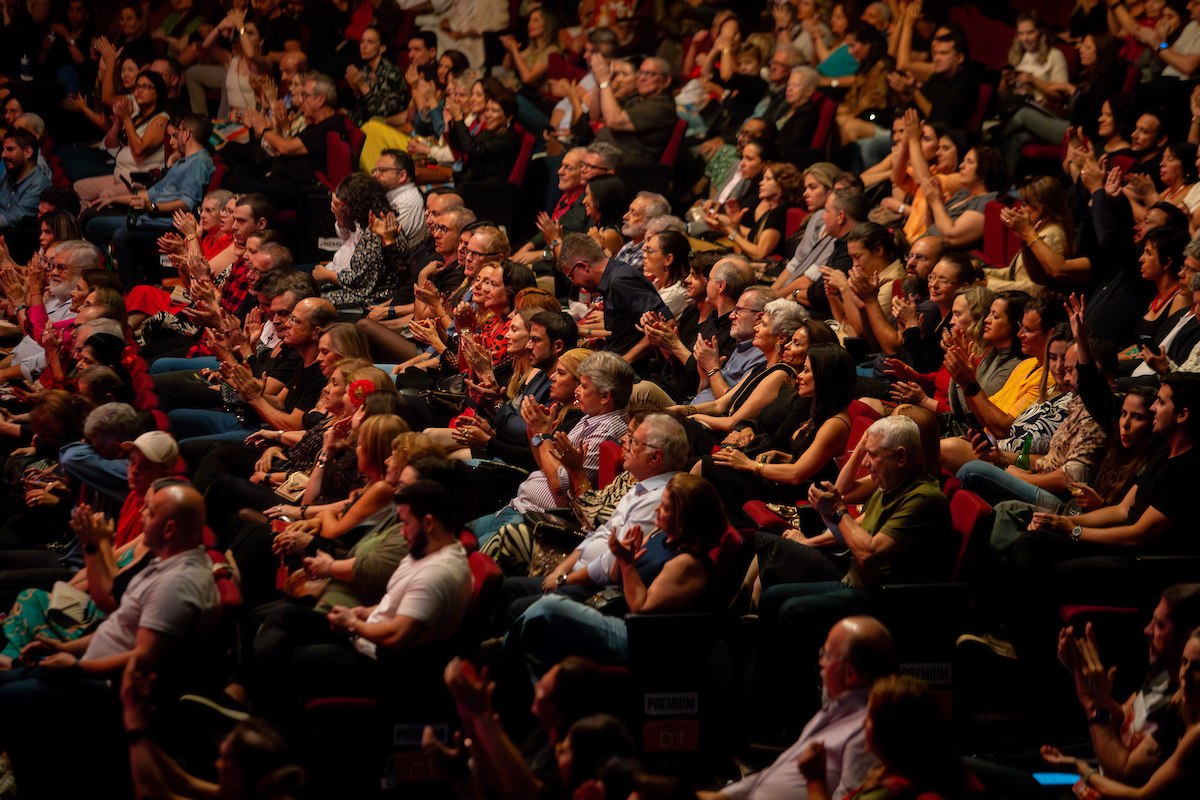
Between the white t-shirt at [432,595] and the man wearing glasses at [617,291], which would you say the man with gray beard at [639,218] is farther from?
the white t-shirt at [432,595]

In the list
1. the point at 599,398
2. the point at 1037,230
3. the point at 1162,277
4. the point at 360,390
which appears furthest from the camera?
the point at 1037,230

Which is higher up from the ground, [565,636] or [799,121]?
[799,121]

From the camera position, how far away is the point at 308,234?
680cm

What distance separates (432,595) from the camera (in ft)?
9.68

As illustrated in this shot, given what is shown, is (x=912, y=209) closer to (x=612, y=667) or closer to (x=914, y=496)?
(x=914, y=496)

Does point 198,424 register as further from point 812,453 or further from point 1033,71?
point 1033,71

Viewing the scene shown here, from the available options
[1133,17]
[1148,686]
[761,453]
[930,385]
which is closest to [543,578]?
[761,453]

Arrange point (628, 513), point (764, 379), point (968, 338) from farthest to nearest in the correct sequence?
point (968, 338)
point (764, 379)
point (628, 513)

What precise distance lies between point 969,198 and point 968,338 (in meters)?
1.71

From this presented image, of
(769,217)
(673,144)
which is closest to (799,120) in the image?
(673,144)

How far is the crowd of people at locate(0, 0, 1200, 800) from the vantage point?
2.94 meters

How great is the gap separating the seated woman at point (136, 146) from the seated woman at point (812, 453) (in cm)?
509

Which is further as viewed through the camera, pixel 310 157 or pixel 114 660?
pixel 310 157

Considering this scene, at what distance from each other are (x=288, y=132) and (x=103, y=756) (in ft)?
17.6
